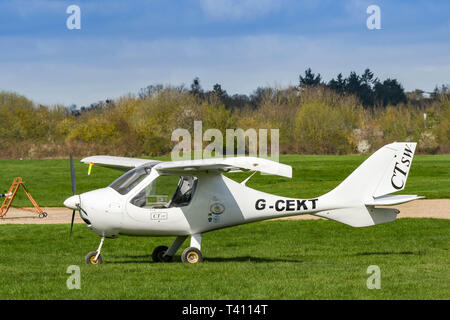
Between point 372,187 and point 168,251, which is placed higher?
point 372,187

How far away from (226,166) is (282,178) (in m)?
34.8

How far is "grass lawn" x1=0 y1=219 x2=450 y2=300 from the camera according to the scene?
10758mm

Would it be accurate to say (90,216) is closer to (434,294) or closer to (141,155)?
(434,294)

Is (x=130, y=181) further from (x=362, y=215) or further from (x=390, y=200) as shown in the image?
(x=390, y=200)

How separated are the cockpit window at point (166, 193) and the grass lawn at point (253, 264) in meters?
1.18

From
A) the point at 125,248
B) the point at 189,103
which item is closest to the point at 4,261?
the point at 125,248

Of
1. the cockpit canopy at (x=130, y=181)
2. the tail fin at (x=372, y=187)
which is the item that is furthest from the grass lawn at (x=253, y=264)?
the cockpit canopy at (x=130, y=181)

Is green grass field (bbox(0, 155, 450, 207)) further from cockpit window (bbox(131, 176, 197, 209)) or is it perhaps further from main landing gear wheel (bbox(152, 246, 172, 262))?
cockpit window (bbox(131, 176, 197, 209))

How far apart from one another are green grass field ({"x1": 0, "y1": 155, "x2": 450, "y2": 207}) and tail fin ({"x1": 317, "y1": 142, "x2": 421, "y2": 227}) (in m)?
18.4

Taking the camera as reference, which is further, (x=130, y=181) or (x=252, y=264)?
(x=252, y=264)

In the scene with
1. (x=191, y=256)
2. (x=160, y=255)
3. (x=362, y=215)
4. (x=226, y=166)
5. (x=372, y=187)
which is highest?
(x=226, y=166)

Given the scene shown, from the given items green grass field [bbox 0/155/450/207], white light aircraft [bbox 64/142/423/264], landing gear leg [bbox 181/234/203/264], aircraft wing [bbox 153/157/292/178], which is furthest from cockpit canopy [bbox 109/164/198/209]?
green grass field [bbox 0/155/450/207]

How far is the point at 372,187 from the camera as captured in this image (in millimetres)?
15414

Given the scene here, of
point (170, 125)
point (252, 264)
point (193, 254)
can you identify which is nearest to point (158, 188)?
point (193, 254)
